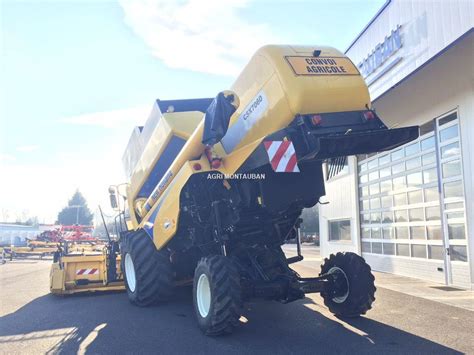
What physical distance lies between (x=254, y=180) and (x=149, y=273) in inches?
113

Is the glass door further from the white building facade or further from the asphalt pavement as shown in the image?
the asphalt pavement

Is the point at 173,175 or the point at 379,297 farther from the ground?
the point at 173,175

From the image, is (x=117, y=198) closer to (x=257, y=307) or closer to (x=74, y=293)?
(x=74, y=293)

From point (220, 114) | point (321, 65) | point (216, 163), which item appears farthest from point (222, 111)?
point (321, 65)

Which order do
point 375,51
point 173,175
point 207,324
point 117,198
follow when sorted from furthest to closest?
point 375,51 < point 117,198 < point 173,175 < point 207,324

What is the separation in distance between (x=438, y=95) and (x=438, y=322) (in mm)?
6482

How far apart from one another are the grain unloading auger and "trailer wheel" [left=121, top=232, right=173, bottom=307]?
0.06ft

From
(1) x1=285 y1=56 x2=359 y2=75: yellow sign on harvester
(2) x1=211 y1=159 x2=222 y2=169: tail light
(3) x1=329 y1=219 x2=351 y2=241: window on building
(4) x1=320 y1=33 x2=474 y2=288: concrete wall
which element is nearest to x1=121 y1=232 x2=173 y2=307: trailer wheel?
(2) x1=211 y1=159 x2=222 y2=169: tail light

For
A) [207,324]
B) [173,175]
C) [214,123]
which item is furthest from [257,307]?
[214,123]

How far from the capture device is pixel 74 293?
29.8ft

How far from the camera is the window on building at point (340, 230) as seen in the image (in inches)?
660

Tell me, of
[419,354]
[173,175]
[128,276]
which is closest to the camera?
[419,354]

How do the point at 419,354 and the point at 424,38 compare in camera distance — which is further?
the point at 424,38

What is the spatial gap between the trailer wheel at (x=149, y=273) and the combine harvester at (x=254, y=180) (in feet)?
0.06
